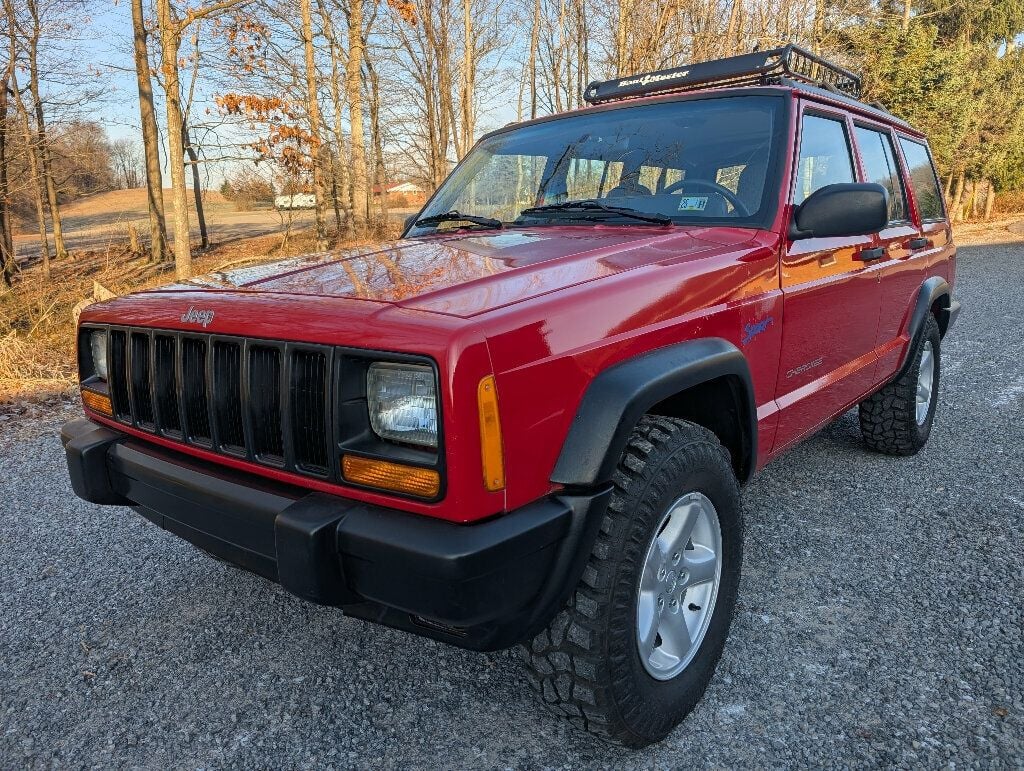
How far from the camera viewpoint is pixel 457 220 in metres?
3.06

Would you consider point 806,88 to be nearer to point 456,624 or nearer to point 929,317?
point 929,317

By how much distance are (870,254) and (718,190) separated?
3.29 feet

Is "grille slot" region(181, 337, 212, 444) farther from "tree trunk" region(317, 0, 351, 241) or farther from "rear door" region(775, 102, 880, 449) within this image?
"tree trunk" region(317, 0, 351, 241)

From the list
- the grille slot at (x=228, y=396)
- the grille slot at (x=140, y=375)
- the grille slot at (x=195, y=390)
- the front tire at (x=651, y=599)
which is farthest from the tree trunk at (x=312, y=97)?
the front tire at (x=651, y=599)

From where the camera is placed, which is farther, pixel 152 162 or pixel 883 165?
pixel 152 162

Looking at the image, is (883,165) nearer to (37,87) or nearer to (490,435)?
(490,435)

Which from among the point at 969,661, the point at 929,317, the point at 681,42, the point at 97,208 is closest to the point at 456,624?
Answer: the point at 969,661

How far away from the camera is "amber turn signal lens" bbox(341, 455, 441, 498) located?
1.59 metres

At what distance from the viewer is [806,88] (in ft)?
9.75

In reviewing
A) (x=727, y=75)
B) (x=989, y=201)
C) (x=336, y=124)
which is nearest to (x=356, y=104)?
(x=336, y=124)

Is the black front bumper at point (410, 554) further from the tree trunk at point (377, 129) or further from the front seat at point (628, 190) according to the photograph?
the tree trunk at point (377, 129)

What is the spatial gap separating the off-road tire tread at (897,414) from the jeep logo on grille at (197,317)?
11.4 feet

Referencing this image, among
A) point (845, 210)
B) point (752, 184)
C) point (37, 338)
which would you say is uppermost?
point (752, 184)

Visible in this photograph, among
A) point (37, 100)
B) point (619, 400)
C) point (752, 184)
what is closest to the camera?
point (619, 400)
